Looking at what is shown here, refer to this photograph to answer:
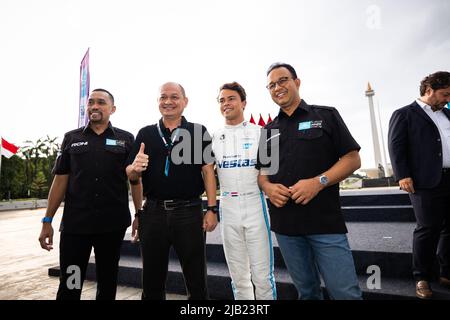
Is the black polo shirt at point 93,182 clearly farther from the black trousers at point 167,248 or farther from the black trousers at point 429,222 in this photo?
the black trousers at point 429,222

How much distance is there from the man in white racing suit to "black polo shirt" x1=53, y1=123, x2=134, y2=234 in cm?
101

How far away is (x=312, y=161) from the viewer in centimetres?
185

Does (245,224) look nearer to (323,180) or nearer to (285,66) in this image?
(323,180)

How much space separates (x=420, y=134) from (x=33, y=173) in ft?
172

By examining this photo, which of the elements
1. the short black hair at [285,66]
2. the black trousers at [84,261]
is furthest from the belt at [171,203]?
the short black hair at [285,66]

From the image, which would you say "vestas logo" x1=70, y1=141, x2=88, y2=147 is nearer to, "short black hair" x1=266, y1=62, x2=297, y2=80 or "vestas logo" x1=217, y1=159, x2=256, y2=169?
"vestas logo" x1=217, y1=159, x2=256, y2=169

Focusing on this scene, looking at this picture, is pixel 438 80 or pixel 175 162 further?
pixel 438 80

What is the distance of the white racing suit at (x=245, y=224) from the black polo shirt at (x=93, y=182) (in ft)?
3.39

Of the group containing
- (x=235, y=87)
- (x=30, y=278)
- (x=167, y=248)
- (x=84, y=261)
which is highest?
(x=235, y=87)

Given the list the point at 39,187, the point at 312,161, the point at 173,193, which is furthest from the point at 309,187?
the point at 39,187

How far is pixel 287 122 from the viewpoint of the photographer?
206cm

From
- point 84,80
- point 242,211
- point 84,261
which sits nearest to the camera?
point 242,211

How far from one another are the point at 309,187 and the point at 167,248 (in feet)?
4.15
